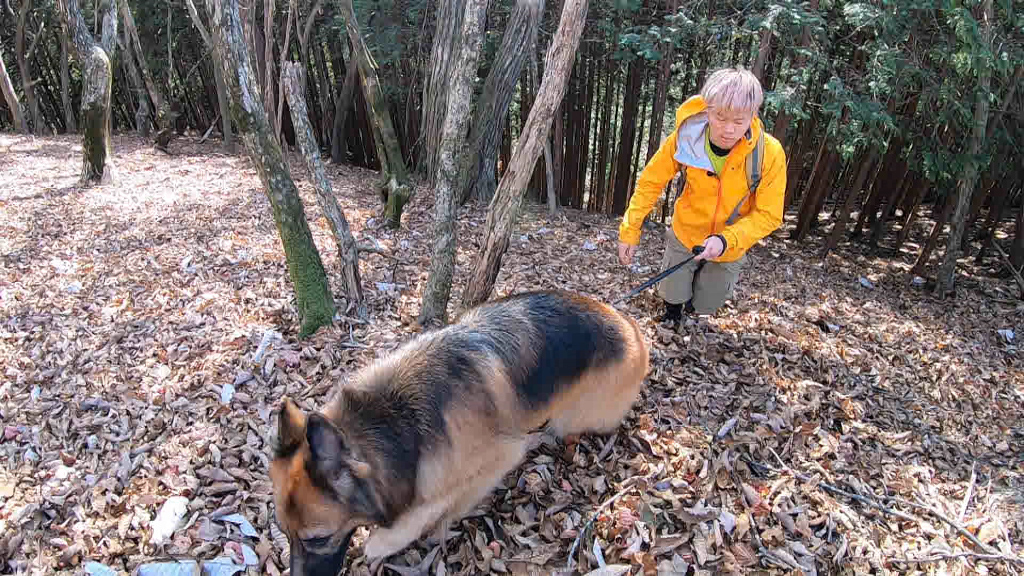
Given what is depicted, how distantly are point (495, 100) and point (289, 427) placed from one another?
15.7 feet

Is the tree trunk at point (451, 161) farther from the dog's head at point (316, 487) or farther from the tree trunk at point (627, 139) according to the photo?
the tree trunk at point (627, 139)

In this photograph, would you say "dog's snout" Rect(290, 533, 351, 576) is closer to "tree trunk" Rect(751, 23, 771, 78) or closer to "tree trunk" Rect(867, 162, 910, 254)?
"tree trunk" Rect(751, 23, 771, 78)

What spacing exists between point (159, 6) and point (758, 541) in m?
13.6

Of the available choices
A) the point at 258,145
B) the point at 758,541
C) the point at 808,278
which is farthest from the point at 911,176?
the point at 258,145

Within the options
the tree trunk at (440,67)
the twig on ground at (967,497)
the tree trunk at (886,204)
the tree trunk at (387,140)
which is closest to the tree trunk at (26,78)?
the tree trunk at (387,140)

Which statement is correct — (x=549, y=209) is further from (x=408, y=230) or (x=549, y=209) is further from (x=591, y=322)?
(x=591, y=322)

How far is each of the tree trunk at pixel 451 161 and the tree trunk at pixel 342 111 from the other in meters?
6.04

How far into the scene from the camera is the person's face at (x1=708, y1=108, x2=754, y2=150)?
288 cm

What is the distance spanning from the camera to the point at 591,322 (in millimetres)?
2814

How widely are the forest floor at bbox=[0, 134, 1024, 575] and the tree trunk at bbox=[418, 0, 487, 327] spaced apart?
1.20ft

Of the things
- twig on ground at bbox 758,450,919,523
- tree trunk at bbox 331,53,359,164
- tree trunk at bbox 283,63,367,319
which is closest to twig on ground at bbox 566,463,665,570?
twig on ground at bbox 758,450,919,523

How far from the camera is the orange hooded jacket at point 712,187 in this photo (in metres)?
3.17

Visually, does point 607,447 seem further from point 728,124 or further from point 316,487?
point 728,124

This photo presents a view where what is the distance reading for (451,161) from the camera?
11.2 ft
